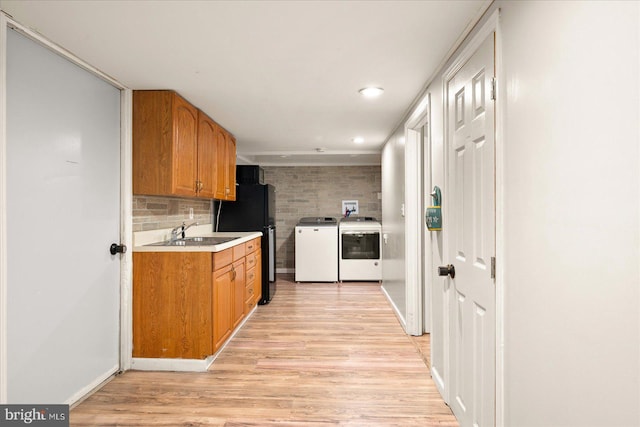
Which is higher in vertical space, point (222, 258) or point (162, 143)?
point (162, 143)

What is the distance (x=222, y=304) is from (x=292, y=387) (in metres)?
0.93

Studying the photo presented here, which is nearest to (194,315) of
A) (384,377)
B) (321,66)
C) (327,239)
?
(384,377)

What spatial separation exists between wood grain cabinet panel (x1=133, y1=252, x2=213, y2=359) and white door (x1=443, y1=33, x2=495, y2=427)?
5.82ft

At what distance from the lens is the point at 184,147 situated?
9.61 feet

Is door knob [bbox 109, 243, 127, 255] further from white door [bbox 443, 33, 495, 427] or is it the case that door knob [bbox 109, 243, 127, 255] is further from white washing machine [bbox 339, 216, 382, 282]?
white washing machine [bbox 339, 216, 382, 282]

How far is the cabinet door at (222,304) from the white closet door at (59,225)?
2.29 feet

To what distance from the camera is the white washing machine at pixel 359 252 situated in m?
5.86

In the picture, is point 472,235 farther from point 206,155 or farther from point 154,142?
point 206,155

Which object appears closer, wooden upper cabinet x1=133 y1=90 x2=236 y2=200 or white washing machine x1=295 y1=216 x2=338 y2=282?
wooden upper cabinet x1=133 y1=90 x2=236 y2=200

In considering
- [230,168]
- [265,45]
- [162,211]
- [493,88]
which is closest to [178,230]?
[162,211]

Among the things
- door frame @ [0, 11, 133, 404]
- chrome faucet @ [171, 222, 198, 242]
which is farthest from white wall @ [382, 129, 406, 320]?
door frame @ [0, 11, 133, 404]

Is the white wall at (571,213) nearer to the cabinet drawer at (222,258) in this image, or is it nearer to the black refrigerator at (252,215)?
the cabinet drawer at (222,258)

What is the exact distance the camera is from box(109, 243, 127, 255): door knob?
2.54m

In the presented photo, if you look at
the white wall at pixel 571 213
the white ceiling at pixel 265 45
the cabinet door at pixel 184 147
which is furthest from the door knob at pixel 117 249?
the white wall at pixel 571 213
